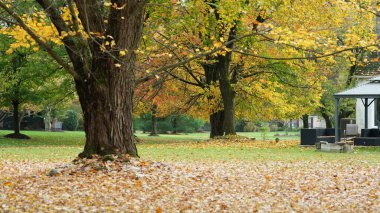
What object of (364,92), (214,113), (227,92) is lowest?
(214,113)

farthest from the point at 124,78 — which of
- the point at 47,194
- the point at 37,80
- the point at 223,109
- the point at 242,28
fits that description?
the point at 223,109

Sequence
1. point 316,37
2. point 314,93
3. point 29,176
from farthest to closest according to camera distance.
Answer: point 314,93 < point 29,176 < point 316,37

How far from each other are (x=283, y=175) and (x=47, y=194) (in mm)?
5354

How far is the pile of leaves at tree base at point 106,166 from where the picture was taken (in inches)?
501

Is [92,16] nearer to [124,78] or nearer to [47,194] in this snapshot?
[124,78]

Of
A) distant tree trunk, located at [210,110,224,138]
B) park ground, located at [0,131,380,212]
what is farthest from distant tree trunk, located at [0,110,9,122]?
park ground, located at [0,131,380,212]

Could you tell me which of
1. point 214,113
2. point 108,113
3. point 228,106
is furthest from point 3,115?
point 108,113

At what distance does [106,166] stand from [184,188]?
2.32 meters

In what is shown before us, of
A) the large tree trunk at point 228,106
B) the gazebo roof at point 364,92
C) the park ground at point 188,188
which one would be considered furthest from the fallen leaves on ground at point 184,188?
the large tree trunk at point 228,106

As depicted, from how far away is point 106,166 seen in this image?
12891 mm

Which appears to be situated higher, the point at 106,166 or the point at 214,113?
the point at 214,113

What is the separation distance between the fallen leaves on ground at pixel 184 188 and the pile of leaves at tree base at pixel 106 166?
20 millimetres

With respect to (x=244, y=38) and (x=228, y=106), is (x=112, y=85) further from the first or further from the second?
(x=228, y=106)

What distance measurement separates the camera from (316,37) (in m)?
11.0
